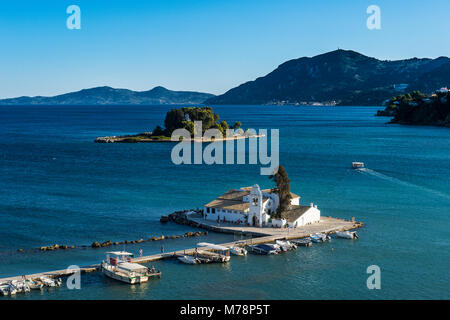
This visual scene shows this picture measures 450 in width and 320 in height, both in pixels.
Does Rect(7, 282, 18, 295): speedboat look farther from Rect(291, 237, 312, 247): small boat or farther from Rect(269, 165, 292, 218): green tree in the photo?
Rect(269, 165, 292, 218): green tree

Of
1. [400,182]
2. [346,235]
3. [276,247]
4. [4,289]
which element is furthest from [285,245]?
[400,182]

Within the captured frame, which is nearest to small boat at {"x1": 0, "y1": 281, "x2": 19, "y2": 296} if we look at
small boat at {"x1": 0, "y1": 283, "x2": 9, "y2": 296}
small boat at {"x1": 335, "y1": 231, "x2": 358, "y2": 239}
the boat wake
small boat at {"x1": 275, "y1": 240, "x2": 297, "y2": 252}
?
small boat at {"x1": 0, "y1": 283, "x2": 9, "y2": 296}

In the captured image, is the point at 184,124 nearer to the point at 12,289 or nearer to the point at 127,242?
the point at 127,242

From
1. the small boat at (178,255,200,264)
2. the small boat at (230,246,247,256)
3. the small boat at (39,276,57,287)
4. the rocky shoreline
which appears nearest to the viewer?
the small boat at (39,276,57,287)

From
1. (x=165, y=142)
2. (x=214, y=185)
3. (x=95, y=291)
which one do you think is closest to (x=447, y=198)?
(x=214, y=185)

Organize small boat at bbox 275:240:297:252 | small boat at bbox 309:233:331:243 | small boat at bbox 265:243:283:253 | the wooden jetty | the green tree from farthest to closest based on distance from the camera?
the green tree → small boat at bbox 309:233:331:243 → small boat at bbox 275:240:297:252 → small boat at bbox 265:243:283:253 → the wooden jetty

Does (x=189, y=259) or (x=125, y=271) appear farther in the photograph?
(x=189, y=259)

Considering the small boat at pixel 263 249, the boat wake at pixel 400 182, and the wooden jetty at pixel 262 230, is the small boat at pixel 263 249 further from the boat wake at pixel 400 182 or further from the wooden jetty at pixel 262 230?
the boat wake at pixel 400 182
